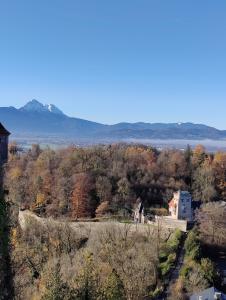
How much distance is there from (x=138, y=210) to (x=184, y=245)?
29.1 feet

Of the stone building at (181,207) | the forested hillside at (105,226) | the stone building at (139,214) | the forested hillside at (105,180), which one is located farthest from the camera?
the forested hillside at (105,180)

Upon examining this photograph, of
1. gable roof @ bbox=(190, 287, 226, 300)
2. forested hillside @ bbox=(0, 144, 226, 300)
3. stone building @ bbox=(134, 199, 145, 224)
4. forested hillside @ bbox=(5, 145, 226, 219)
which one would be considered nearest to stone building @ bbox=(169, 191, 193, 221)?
forested hillside @ bbox=(0, 144, 226, 300)

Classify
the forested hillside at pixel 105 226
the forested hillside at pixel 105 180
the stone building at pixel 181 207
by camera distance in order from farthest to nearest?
the forested hillside at pixel 105 180 → the stone building at pixel 181 207 → the forested hillside at pixel 105 226

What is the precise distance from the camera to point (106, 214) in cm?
3950

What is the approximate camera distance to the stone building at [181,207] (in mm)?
37281

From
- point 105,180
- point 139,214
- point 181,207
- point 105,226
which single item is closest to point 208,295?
point 105,226

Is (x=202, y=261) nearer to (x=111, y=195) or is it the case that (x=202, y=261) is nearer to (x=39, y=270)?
(x=39, y=270)

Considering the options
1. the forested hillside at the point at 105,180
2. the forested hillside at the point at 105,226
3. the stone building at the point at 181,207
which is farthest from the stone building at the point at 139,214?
the stone building at the point at 181,207

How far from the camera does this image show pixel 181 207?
1487 inches

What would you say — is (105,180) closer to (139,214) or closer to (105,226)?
(139,214)

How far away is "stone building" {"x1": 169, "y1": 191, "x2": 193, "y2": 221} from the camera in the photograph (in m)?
37.3

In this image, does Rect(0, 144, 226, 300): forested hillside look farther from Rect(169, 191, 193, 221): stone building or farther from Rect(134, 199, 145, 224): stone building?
Rect(169, 191, 193, 221): stone building

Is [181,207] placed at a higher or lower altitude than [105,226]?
higher

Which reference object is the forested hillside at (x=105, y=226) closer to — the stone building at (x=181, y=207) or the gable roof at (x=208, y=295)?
the gable roof at (x=208, y=295)
